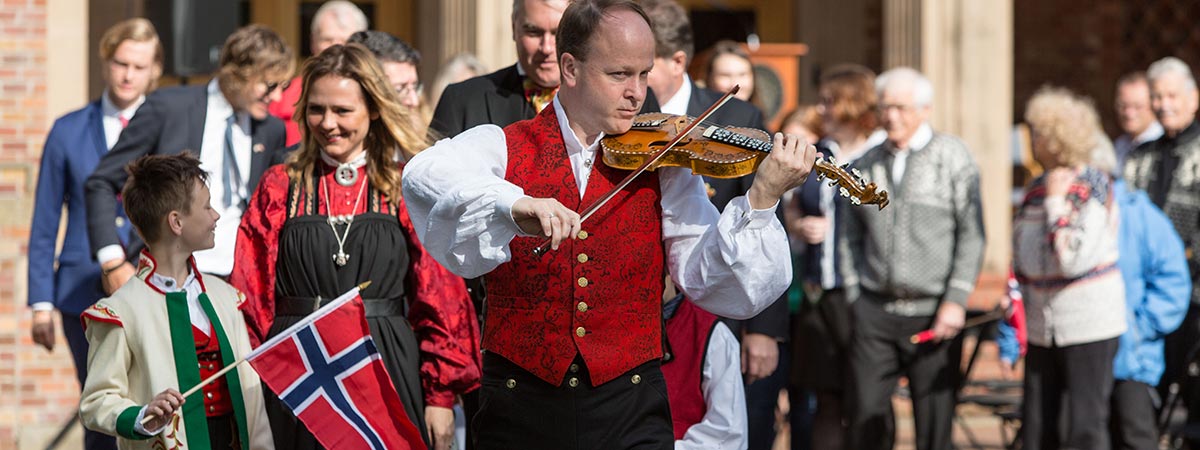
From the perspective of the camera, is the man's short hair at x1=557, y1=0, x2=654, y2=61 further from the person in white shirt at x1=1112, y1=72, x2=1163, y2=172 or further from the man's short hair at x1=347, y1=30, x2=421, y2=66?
the person in white shirt at x1=1112, y1=72, x2=1163, y2=172

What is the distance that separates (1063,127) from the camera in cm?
762

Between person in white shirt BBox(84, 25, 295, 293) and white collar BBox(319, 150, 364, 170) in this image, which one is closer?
white collar BBox(319, 150, 364, 170)

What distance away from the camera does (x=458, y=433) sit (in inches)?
256

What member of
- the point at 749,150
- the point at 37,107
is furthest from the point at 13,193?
the point at 749,150

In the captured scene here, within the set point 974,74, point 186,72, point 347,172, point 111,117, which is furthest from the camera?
point 974,74

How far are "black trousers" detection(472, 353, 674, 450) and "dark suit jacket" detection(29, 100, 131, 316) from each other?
11.2 feet

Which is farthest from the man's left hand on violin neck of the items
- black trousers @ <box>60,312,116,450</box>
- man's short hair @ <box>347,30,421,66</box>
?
black trousers @ <box>60,312,116,450</box>

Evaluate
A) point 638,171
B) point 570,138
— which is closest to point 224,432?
point 570,138

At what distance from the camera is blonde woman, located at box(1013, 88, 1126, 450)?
7516 millimetres

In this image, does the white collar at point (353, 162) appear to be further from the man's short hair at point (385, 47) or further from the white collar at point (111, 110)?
the white collar at point (111, 110)

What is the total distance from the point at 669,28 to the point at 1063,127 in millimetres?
2597

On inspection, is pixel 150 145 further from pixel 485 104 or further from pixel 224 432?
pixel 224 432

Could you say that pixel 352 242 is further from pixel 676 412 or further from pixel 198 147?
pixel 198 147

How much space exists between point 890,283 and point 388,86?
3430 millimetres
